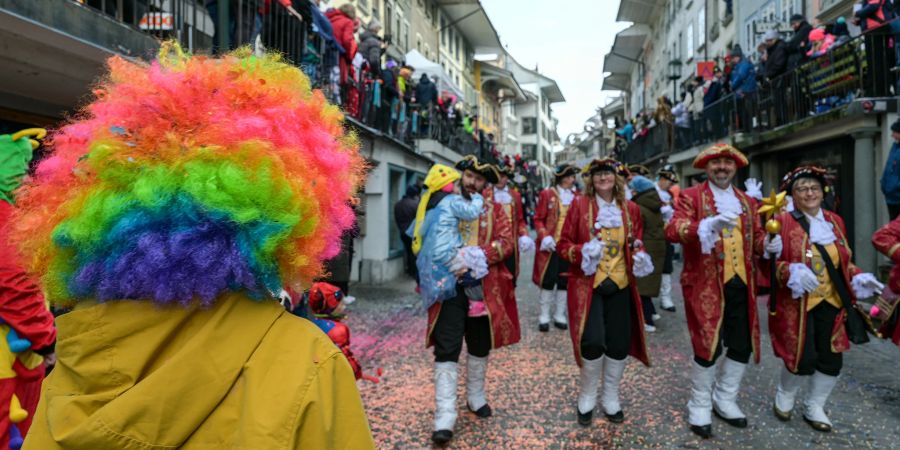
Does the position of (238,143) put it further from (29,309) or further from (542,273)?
(542,273)

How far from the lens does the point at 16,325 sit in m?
2.49

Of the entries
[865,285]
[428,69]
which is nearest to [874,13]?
[865,285]

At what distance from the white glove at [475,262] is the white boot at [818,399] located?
7.68ft

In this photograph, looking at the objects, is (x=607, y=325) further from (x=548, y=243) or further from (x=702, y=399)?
(x=548, y=243)

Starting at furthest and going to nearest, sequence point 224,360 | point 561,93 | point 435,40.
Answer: point 561,93 < point 435,40 < point 224,360

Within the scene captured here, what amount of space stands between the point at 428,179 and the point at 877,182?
27.1ft

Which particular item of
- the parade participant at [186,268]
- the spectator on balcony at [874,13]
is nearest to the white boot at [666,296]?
the spectator on balcony at [874,13]

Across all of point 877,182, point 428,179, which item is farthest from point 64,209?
point 877,182

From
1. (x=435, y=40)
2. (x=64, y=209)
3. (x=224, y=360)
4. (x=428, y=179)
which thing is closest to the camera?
(x=224, y=360)

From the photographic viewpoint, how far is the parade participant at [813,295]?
12.7ft

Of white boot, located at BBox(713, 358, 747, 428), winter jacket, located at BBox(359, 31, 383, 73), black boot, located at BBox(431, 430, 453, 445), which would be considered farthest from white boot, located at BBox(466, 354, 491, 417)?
winter jacket, located at BBox(359, 31, 383, 73)

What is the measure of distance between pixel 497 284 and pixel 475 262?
1.31 ft

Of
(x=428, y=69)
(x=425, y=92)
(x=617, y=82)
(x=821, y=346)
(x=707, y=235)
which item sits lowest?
(x=821, y=346)

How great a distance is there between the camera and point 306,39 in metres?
8.27
